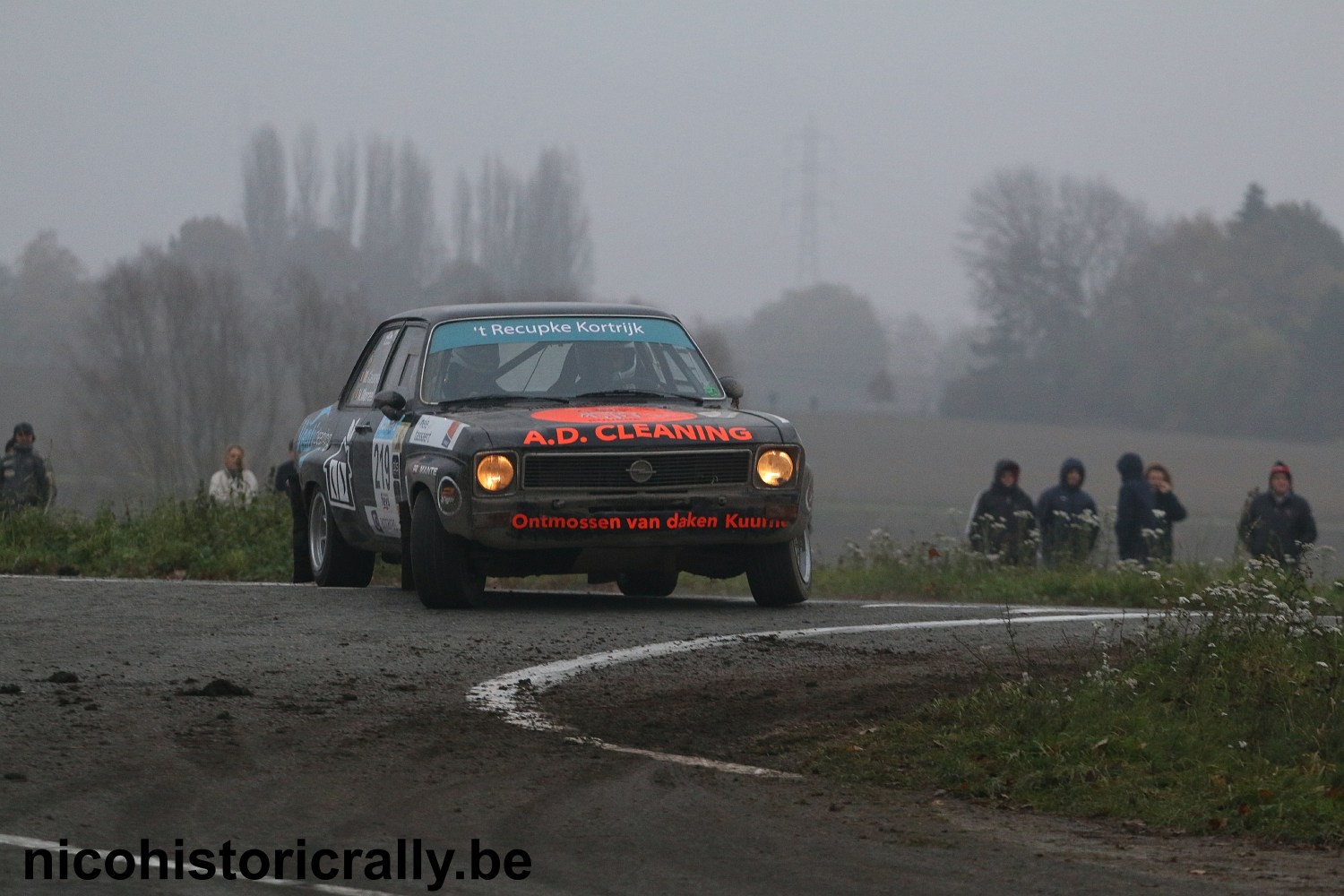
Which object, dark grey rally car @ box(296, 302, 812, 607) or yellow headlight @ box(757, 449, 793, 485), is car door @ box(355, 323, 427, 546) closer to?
dark grey rally car @ box(296, 302, 812, 607)

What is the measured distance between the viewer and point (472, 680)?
29.6ft

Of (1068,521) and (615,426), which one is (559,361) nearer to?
(615,426)

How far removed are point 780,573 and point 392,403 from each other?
2522 millimetres

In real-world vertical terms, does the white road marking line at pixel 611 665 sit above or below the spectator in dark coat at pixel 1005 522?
below

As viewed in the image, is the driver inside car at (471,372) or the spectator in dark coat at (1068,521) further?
the spectator in dark coat at (1068,521)

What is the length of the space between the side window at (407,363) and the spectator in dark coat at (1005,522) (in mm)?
6597

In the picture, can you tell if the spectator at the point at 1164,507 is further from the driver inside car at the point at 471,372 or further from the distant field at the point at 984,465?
the distant field at the point at 984,465

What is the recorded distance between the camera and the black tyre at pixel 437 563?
11.9 meters

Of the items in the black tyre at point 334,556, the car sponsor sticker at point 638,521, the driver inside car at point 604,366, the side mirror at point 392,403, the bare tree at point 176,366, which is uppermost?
the bare tree at point 176,366

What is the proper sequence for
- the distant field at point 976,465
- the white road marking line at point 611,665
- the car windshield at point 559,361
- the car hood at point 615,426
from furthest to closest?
the distant field at point 976,465 < the car windshield at point 559,361 < the car hood at point 615,426 < the white road marking line at point 611,665

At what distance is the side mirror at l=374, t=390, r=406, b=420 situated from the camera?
41.5ft

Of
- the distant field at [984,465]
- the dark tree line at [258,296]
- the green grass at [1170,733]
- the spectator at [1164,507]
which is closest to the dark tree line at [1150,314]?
the distant field at [984,465]

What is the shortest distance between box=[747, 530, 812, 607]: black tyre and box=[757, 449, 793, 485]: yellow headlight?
46 cm

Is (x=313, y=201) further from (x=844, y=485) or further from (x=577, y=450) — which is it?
(x=577, y=450)
